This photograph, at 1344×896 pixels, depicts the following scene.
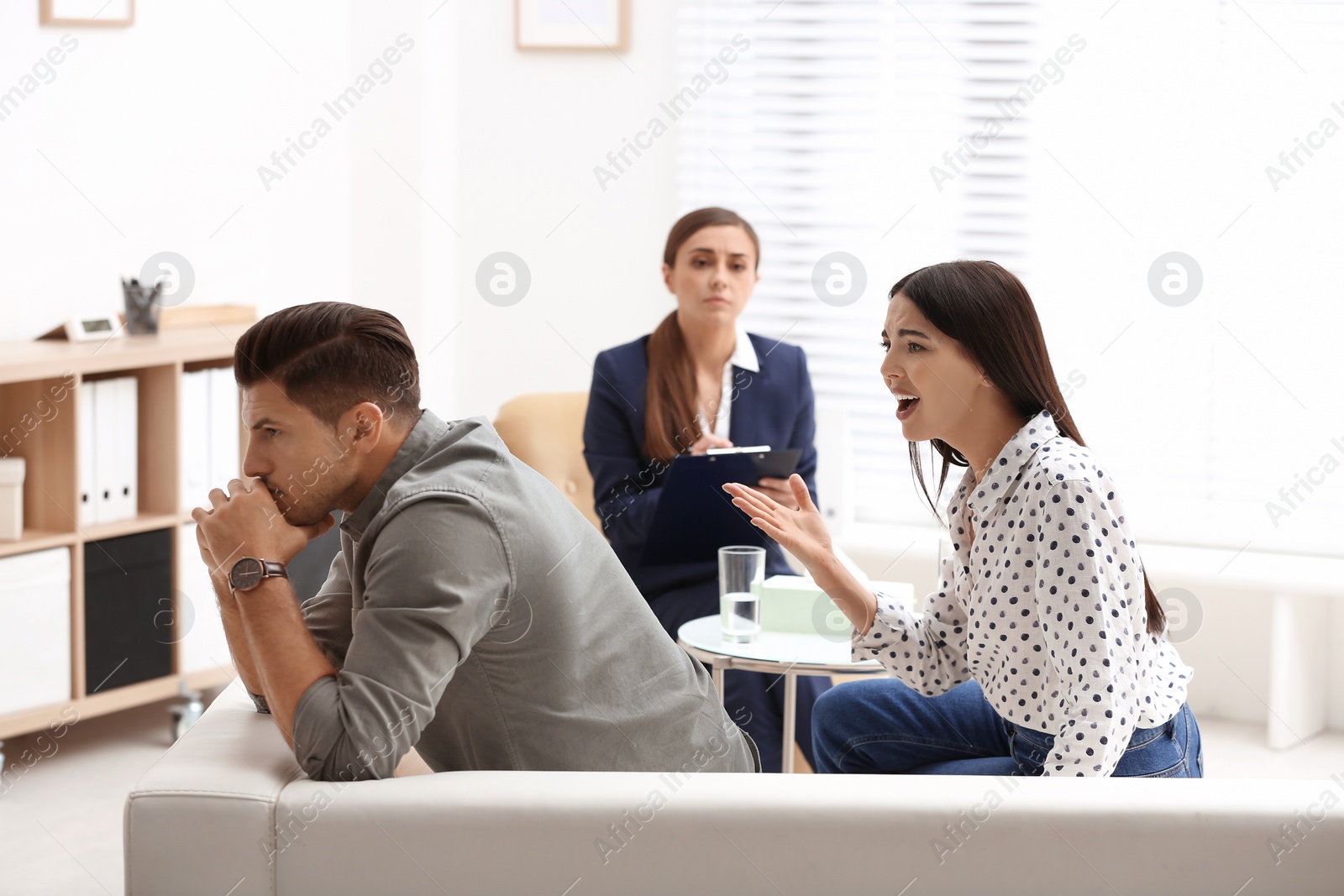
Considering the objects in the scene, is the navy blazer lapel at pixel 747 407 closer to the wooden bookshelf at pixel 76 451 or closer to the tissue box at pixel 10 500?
the wooden bookshelf at pixel 76 451

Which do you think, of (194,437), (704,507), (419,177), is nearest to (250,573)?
(704,507)

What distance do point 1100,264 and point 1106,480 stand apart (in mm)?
2469

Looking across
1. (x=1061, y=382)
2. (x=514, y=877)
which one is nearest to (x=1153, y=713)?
(x=514, y=877)

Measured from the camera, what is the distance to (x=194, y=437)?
3.48 metres

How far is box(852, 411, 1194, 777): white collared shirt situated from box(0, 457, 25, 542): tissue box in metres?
2.31

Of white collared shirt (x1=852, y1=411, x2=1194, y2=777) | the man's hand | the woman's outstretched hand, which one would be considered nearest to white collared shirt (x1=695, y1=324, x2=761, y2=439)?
the woman's outstretched hand

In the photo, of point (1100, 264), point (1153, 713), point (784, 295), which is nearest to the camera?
point (1153, 713)

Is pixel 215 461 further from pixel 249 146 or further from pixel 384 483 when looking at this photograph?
pixel 384 483

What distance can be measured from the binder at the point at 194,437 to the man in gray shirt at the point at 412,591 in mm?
1919

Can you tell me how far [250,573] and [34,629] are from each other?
192 centimetres

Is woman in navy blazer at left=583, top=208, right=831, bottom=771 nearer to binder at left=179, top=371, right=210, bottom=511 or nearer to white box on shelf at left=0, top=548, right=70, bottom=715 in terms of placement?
binder at left=179, top=371, right=210, bottom=511

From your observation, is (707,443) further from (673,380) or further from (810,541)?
(810,541)

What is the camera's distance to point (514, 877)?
1430mm

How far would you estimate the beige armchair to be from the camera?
338 cm
